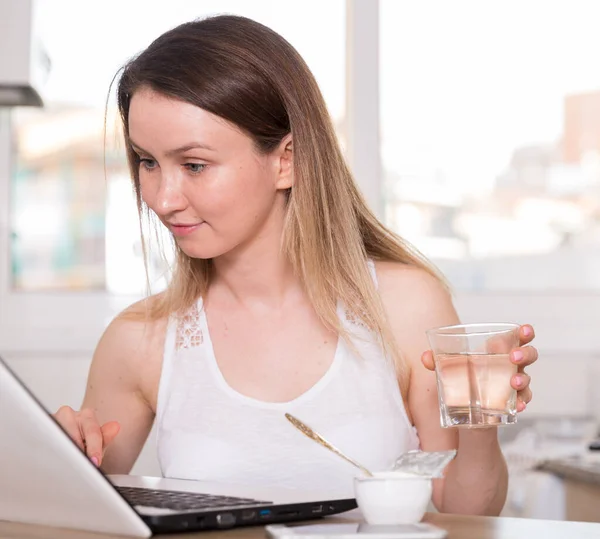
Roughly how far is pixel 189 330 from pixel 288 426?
0.91ft

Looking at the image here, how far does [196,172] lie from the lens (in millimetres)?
1421

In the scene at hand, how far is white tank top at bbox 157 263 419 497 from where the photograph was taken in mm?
1454

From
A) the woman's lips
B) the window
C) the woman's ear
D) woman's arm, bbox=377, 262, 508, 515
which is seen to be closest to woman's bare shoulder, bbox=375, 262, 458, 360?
woman's arm, bbox=377, 262, 508, 515

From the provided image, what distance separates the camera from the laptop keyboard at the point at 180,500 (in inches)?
34.9

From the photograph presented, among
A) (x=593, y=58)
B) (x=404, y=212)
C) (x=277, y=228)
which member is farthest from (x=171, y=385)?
(x=593, y=58)

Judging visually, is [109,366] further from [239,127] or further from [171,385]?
[239,127]

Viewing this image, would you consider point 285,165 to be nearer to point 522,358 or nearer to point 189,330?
point 189,330

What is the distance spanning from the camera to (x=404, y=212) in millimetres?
2898

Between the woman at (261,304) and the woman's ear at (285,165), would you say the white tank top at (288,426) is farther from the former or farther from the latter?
the woman's ear at (285,165)

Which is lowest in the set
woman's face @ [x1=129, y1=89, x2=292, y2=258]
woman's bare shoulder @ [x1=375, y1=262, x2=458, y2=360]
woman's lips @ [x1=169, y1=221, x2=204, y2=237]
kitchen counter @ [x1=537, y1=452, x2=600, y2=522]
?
kitchen counter @ [x1=537, y1=452, x2=600, y2=522]

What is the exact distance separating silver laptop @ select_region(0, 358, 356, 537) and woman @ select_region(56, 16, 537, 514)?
0.40 m

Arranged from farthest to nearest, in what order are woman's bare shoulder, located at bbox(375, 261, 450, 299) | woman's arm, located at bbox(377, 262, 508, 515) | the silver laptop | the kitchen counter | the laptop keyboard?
the kitchen counter < woman's bare shoulder, located at bbox(375, 261, 450, 299) < woman's arm, located at bbox(377, 262, 508, 515) < the laptop keyboard < the silver laptop

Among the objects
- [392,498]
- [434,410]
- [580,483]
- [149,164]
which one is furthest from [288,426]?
[580,483]

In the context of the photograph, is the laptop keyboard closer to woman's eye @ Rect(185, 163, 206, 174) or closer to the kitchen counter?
woman's eye @ Rect(185, 163, 206, 174)
